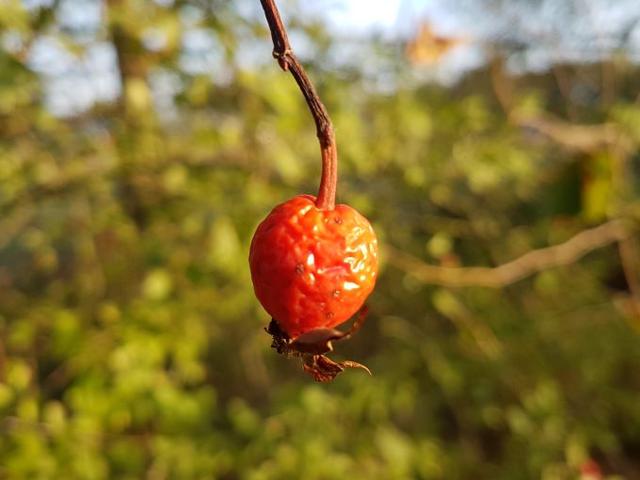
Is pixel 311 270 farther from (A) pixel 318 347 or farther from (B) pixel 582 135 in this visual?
(B) pixel 582 135

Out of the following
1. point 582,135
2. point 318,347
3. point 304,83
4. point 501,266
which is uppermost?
point 304,83

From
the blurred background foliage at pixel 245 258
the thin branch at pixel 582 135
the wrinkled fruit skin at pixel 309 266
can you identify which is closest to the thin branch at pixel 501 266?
the blurred background foliage at pixel 245 258

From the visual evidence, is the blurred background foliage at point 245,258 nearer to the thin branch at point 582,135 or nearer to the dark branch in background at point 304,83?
the thin branch at point 582,135

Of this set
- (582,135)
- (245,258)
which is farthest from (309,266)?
(582,135)

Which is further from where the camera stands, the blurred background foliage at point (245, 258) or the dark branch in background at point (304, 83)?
the blurred background foliage at point (245, 258)

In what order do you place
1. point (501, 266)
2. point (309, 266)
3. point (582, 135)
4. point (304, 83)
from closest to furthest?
point (304, 83), point (309, 266), point (501, 266), point (582, 135)

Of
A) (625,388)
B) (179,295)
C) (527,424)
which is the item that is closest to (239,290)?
(179,295)

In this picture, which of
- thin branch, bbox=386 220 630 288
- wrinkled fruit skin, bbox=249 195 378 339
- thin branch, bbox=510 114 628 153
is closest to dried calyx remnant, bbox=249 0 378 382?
wrinkled fruit skin, bbox=249 195 378 339
